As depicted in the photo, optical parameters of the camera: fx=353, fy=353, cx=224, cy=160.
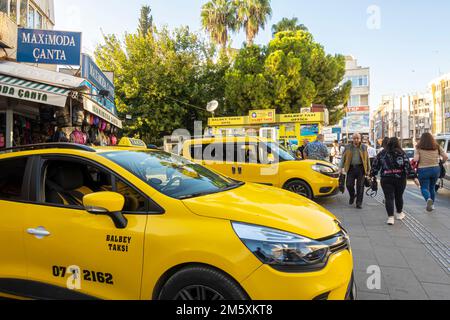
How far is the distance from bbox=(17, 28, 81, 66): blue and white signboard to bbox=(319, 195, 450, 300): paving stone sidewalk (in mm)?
7102

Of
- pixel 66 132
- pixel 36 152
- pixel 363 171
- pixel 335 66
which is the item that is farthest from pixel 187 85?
pixel 36 152

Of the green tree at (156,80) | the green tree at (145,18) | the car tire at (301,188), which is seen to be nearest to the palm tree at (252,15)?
the green tree at (156,80)

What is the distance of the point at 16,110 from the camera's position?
8492mm

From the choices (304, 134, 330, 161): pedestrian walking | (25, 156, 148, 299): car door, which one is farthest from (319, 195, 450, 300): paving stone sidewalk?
(304, 134, 330, 161): pedestrian walking

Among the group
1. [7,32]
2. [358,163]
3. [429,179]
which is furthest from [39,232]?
[7,32]

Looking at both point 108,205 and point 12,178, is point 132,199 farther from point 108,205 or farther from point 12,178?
point 12,178

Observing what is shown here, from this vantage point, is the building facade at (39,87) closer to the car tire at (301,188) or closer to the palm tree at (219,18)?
the car tire at (301,188)

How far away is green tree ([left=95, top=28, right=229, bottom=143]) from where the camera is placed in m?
22.2

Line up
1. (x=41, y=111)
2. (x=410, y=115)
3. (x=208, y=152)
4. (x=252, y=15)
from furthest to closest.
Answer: (x=410, y=115)
(x=252, y=15)
(x=208, y=152)
(x=41, y=111)

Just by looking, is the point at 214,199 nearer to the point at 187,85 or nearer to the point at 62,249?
the point at 62,249

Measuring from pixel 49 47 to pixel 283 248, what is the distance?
810 cm

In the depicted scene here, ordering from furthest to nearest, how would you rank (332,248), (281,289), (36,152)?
(36,152)
(332,248)
(281,289)

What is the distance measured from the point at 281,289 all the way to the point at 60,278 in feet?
5.73

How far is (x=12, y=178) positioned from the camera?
10.7 feet
